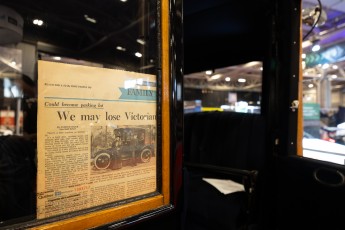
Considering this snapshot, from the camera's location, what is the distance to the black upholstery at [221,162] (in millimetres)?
1488

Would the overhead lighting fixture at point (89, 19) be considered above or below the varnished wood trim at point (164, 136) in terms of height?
above

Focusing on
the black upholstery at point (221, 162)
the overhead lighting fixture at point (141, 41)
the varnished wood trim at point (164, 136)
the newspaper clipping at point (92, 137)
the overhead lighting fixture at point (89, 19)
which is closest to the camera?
the newspaper clipping at point (92, 137)

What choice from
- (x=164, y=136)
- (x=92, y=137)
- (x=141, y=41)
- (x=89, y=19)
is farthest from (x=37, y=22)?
(x=164, y=136)

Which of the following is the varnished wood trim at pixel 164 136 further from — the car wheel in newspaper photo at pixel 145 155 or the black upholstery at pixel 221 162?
the black upholstery at pixel 221 162

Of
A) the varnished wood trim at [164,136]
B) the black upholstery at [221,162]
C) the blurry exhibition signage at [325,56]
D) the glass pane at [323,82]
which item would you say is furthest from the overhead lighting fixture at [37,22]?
the blurry exhibition signage at [325,56]

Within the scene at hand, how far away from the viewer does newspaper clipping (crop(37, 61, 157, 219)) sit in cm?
58

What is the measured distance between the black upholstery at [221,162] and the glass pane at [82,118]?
0.58m

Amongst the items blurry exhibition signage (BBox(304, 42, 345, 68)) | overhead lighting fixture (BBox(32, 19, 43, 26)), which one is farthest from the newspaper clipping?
blurry exhibition signage (BBox(304, 42, 345, 68))

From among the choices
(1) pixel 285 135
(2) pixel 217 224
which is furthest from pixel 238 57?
(2) pixel 217 224

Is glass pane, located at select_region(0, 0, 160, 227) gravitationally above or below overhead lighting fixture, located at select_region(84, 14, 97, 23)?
below

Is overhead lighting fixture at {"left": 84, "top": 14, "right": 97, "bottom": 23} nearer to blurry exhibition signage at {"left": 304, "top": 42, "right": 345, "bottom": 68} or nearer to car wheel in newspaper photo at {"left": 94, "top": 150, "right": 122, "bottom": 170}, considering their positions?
car wheel in newspaper photo at {"left": 94, "top": 150, "right": 122, "bottom": 170}

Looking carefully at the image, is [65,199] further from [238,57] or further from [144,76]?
[238,57]

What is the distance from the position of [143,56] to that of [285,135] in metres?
0.86

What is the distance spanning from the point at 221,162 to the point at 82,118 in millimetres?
1507
